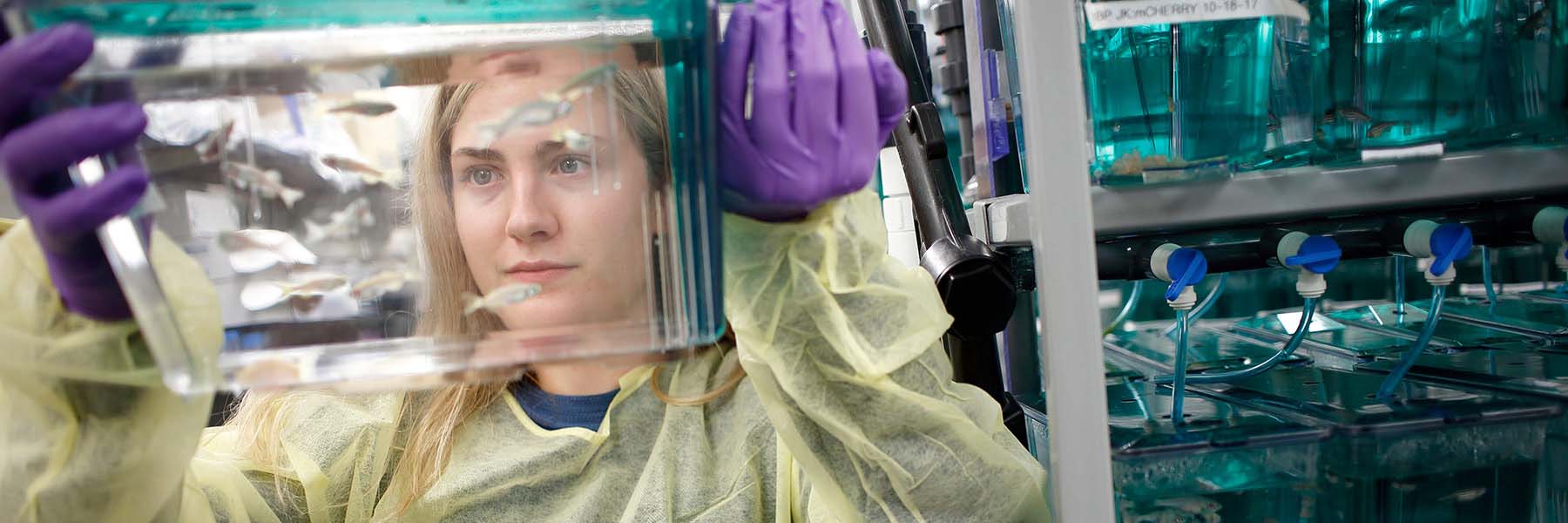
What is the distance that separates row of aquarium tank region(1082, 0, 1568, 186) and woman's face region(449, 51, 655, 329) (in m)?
0.46

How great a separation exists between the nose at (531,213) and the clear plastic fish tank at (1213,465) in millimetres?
563

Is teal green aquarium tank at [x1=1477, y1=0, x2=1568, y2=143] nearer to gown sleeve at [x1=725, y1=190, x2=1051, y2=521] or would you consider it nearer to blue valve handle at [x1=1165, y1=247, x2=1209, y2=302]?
blue valve handle at [x1=1165, y1=247, x2=1209, y2=302]

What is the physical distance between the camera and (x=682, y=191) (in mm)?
797

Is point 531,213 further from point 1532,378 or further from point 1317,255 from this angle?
point 1532,378

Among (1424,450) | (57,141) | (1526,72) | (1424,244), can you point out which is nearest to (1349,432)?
(1424,450)

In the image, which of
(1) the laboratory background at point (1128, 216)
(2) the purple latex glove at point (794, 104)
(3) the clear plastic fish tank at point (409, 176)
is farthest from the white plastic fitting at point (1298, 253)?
(3) the clear plastic fish tank at point (409, 176)

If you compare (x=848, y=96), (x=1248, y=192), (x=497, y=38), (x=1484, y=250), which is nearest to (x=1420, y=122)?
(x=1248, y=192)

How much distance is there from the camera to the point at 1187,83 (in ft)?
3.18

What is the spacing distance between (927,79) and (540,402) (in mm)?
646

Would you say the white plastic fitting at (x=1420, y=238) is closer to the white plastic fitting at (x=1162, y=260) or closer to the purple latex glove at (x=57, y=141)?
the white plastic fitting at (x=1162, y=260)

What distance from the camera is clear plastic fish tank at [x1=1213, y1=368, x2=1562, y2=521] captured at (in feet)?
3.09

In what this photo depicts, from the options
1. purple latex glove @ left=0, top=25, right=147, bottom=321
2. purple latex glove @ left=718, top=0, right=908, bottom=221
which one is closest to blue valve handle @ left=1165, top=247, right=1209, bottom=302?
purple latex glove @ left=718, top=0, right=908, bottom=221

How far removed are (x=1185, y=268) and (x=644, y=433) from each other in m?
0.66

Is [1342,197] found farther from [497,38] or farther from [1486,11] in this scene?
[497,38]
